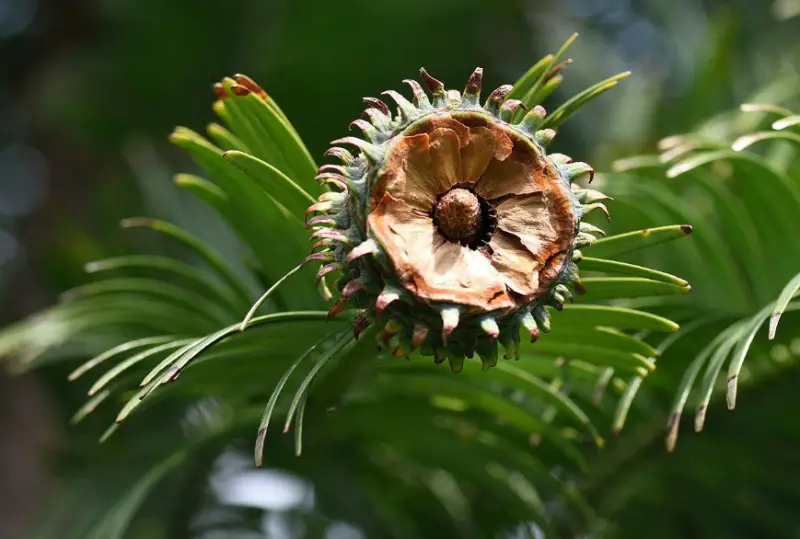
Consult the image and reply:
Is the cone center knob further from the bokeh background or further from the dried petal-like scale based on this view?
the bokeh background

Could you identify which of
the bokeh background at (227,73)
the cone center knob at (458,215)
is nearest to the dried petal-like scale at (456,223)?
the cone center knob at (458,215)

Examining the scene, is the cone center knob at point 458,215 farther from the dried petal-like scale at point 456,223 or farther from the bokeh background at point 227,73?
the bokeh background at point 227,73

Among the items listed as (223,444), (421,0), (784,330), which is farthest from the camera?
(421,0)

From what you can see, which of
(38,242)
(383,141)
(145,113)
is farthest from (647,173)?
(38,242)

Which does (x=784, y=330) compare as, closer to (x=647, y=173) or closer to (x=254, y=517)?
(x=647, y=173)

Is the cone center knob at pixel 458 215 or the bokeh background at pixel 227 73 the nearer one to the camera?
the cone center knob at pixel 458 215
